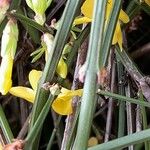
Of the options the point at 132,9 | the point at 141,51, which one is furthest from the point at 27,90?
the point at 141,51

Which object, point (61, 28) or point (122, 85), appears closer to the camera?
point (61, 28)

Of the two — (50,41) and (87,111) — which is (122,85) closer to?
(50,41)

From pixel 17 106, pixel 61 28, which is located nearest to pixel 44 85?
pixel 61 28

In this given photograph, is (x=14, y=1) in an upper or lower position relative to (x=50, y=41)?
upper

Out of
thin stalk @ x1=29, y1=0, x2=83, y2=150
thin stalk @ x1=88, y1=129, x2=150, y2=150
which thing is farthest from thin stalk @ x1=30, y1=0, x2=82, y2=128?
thin stalk @ x1=88, y1=129, x2=150, y2=150

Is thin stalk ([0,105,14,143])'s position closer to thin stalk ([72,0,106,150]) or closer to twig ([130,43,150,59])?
thin stalk ([72,0,106,150])

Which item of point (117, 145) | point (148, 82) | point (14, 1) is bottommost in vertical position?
point (117, 145)

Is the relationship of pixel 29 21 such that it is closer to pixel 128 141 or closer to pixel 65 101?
pixel 65 101
